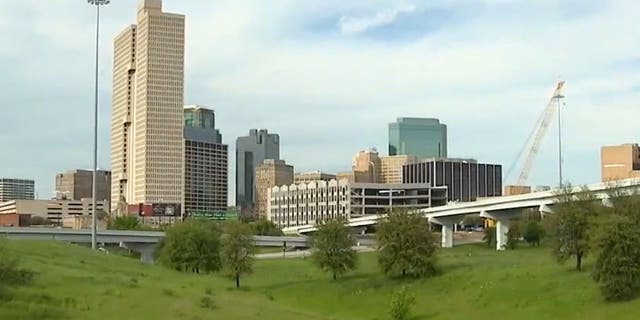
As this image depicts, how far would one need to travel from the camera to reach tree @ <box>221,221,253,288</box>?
84.8m

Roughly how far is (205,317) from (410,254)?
40.8 metres

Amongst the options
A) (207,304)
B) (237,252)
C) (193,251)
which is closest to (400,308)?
(207,304)

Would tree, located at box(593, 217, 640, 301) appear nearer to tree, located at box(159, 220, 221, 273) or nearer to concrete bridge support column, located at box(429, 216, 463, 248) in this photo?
tree, located at box(159, 220, 221, 273)

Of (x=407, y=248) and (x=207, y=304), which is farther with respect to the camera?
(x=407, y=248)

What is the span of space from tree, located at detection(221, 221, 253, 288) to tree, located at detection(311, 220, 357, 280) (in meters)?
6.58

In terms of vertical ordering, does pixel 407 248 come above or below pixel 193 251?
above

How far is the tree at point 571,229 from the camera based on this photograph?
69.4 metres

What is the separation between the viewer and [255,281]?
293ft

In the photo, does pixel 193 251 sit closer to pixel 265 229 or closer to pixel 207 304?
pixel 207 304

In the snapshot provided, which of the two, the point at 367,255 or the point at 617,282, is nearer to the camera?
the point at 617,282

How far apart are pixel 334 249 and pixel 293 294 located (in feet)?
27.2

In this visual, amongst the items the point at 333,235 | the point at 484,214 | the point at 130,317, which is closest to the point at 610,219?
the point at 333,235

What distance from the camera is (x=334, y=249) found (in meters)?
84.8

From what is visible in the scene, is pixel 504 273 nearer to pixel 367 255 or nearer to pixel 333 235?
pixel 333 235
